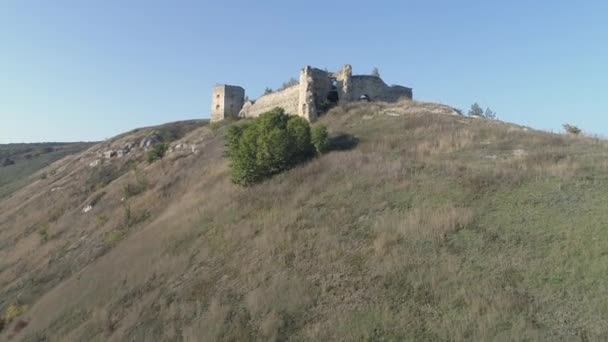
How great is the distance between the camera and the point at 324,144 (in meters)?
24.8

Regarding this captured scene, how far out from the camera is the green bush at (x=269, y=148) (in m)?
23.1

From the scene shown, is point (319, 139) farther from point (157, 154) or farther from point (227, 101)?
point (227, 101)

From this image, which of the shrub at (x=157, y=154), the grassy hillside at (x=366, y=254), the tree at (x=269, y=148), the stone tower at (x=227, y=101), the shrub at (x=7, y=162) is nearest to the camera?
the grassy hillside at (x=366, y=254)

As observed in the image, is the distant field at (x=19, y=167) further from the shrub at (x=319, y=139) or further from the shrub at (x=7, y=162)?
the shrub at (x=319, y=139)

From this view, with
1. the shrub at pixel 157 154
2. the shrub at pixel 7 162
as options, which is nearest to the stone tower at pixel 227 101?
the shrub at pixel 157 154

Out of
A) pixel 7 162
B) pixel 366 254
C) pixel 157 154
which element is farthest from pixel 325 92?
pixel 7 162

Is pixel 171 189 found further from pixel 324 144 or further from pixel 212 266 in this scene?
pixel 212 266

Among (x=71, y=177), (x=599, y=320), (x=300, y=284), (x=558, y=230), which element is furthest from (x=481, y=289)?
(x=71, y=177)

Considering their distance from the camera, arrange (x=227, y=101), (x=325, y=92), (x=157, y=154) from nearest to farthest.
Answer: (x=325, y=92) < (x=157, y=154) < (x=227, y=101)

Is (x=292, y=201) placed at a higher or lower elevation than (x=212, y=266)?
higher

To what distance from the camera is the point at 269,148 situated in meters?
23.4

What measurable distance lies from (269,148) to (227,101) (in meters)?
23.3

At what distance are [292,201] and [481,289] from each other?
930 centimetres

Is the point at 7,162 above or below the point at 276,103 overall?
below
